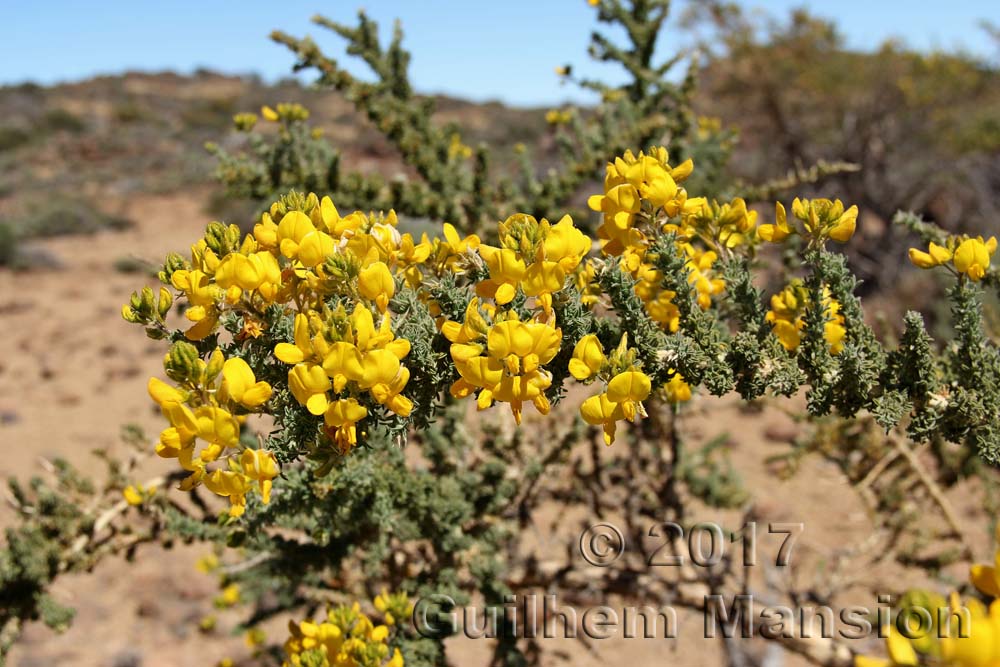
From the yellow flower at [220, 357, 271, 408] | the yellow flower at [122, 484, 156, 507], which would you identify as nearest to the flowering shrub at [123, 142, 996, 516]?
the yellow flower at [220, 357, 271, 408]

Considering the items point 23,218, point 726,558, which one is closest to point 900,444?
point 726,558

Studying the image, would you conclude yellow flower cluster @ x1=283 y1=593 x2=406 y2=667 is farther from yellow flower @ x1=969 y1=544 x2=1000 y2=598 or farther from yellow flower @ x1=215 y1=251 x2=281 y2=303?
yellow flower @ x1=969 y1=544 x2=1000 y2=598

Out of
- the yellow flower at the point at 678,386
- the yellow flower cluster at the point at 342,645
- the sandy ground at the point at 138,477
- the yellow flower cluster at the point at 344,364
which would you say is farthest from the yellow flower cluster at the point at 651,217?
the sandy ground at the point at 138,477

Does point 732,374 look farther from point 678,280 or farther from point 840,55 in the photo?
point 840,55

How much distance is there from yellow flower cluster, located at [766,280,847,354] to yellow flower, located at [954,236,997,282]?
19 cm

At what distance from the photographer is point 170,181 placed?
17.2 meters

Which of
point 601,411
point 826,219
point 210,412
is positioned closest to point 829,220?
point 826,219

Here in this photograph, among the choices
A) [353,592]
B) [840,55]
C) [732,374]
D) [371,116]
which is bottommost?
[353,592]

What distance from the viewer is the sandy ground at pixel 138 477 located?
3.55 m

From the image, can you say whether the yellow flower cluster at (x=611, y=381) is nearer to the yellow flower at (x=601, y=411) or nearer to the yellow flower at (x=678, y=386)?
the yellow flower at (x=601, y=411)

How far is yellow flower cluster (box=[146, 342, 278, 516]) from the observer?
0.84 metres

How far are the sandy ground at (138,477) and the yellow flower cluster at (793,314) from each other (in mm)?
1158

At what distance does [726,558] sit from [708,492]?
0.27 metres

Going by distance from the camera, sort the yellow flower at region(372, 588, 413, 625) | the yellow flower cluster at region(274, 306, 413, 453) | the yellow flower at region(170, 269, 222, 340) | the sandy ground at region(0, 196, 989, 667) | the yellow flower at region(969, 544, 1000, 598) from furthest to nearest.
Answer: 1. the sandy ground at region(0, 196, 989, 667)
2. the yellow flower at region(372, 588, 413, 625)
3. the yellow flower at region(170, 269, 222, 340)
4. the yellow flower cluster at region(274, 306, 413, 453)
5. the yellow flower at region(969, 544, 1000, 598)
